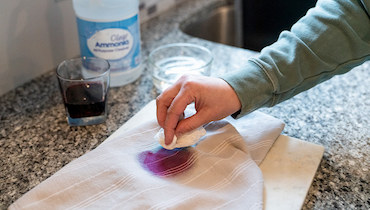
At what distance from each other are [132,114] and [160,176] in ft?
0.87

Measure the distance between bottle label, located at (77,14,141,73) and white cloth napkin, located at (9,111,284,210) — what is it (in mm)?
232

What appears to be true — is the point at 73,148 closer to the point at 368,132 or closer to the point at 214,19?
the point at 368,132

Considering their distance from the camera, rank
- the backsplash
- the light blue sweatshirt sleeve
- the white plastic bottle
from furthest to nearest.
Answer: the backsplash < the white plastic bottle < the light blue sweatshirt sleeve

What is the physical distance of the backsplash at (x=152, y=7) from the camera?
1.20m

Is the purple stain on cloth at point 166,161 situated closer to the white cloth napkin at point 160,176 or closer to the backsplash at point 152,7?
the white cloth napkin at point 160,176

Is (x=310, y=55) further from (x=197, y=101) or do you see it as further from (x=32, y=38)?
(x=32, y=38)

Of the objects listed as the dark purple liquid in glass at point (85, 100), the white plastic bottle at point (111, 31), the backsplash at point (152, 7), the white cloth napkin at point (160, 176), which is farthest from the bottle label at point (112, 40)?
the backsplash at point (152, 7)

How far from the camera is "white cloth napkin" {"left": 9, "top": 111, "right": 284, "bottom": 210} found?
50cm

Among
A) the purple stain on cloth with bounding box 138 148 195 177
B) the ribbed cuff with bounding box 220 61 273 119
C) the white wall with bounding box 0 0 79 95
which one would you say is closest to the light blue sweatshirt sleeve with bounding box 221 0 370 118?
the ribbed cuff with bounding box 220 61 273 119

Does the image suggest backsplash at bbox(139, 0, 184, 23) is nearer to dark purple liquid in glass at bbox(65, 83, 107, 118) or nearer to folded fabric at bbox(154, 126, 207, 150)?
dark purple liquid in glass at bbox(65, 83, 107, 118)

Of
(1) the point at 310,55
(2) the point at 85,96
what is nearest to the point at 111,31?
(2) the point at 85,96

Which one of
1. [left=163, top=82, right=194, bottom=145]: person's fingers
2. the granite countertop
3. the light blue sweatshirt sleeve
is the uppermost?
the light blue sweatshirt sleeve

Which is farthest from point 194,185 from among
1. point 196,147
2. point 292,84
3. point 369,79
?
point 369,79

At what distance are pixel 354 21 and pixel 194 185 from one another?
420 millimetres
